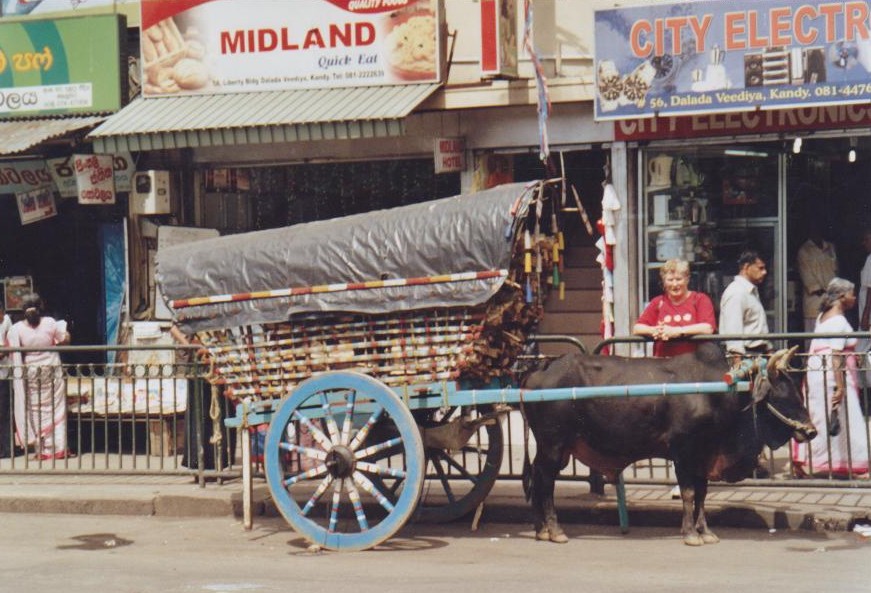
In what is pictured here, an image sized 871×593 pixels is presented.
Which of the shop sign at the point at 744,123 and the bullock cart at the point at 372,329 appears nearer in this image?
the bullock cart at the point at 372,329

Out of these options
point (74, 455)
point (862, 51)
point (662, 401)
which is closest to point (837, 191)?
point (862, 51)

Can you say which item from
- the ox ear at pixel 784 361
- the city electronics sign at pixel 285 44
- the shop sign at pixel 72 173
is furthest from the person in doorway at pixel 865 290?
the shop sign at pixel 72 173

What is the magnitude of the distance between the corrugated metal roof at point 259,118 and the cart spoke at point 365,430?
237 inches

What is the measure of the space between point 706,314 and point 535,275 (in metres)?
1.24

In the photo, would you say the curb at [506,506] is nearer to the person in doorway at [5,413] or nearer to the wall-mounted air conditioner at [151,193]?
the person in doorway at [5,413]

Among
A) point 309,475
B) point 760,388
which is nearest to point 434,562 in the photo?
point 309,475

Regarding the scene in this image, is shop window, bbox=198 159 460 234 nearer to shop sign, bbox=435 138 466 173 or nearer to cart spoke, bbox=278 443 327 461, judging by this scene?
shop sign, bbox=435 138 466 173

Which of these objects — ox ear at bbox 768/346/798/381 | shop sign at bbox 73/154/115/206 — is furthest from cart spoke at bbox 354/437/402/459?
shop sign at bbox 73/154/115/206

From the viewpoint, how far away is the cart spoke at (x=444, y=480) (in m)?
10.2

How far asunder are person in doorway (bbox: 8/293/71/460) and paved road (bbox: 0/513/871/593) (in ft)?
6.39

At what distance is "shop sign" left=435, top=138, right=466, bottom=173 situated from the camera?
50.4 feet

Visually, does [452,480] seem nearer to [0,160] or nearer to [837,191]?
[837,191]

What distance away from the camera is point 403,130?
1481 centimetres

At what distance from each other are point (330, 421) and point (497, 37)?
6146mm
